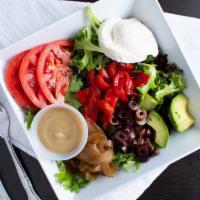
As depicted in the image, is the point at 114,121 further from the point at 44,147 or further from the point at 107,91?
the point at 44,147

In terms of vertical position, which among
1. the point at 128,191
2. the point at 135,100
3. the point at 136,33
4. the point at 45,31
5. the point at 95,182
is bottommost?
the point at 128,191

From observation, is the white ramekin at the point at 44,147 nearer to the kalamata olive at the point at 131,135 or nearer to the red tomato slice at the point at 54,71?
the red tomato slice at the point at 54,71

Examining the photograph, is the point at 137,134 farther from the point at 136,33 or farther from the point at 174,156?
the point at 136,33

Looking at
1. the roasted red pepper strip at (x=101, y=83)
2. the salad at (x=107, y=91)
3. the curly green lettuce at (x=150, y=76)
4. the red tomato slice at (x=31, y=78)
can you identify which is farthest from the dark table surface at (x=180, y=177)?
the red tomato slice at (x=31, y=78)

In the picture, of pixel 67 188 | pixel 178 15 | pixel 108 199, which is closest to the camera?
pixel 67 188

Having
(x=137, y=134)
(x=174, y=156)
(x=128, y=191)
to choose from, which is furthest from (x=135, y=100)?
(x=128, y=191)

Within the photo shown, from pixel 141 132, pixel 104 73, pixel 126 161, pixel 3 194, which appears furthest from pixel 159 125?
pixel 3 194

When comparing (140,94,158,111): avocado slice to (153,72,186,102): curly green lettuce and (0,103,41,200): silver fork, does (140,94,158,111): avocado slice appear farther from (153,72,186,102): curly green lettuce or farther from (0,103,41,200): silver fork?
(0,103,41,200): silver fork
